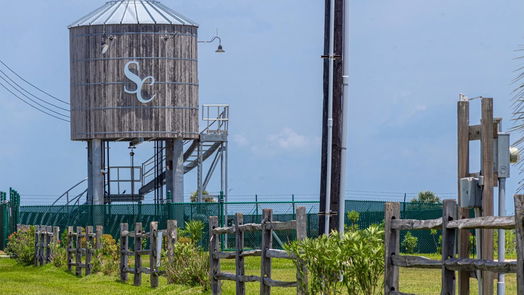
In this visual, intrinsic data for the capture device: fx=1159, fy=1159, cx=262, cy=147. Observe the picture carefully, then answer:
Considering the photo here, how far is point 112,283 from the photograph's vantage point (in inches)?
1011

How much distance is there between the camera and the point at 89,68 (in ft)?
153

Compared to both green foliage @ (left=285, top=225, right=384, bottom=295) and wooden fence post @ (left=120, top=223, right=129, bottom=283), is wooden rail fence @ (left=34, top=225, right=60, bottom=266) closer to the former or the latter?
wooden fence post @ (left=120, top=223, right=129, bottom=283)

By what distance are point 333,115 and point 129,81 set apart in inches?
1141

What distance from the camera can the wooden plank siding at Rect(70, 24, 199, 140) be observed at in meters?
46.6

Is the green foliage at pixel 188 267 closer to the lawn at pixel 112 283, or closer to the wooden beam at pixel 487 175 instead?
the lawn at pixel 112 283

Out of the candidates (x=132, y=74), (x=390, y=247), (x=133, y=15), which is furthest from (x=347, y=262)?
(x=133, y=15)

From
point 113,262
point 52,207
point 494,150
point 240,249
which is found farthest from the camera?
point 52,207

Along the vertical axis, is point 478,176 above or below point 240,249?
above

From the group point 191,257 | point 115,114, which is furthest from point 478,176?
point 115,114

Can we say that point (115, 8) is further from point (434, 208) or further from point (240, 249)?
point (240, 249)

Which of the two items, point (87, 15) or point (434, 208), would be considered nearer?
point (434, 208)

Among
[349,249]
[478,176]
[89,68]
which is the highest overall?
[89,68]

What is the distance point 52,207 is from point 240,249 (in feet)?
94.6

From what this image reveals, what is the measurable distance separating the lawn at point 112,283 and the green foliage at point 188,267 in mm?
240
